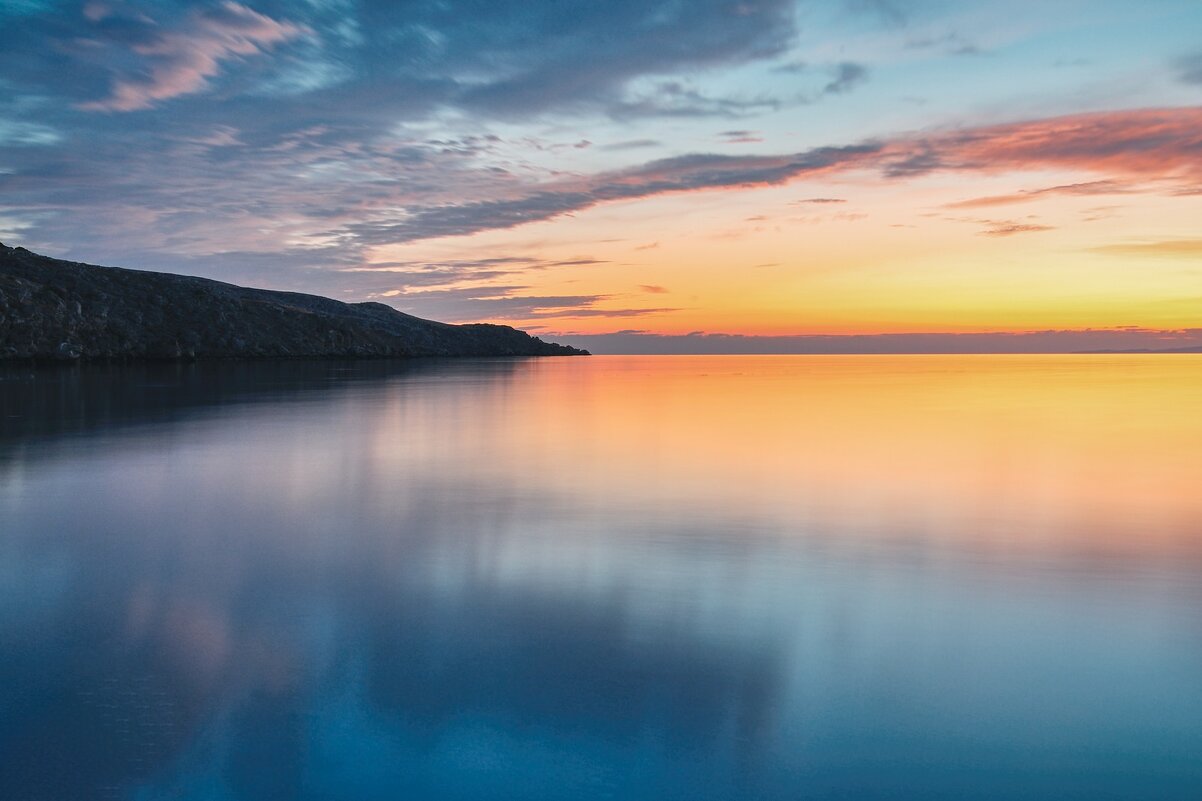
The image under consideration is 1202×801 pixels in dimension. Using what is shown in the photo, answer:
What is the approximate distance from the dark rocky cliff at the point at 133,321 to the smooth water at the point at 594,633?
89.2m

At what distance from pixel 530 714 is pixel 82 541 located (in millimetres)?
9346

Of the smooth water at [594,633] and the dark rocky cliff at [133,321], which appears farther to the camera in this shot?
the dark rocky cliff at [133,321]

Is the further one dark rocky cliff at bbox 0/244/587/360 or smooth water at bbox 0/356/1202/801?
dark rocky cliff at bbox 0/244/587/360

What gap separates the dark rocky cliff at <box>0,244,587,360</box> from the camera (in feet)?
301

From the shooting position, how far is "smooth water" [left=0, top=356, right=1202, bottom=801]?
5.49 metres

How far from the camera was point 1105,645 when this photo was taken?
26.0 feet

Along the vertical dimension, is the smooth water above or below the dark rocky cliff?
below

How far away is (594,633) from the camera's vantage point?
8031 mm

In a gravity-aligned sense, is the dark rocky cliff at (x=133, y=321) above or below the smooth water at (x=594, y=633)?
above

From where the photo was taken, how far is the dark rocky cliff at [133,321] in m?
91.8

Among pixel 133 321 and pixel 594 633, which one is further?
pixel 133 321

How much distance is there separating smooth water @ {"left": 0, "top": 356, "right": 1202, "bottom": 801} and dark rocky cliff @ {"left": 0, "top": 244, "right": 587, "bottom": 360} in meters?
89.2

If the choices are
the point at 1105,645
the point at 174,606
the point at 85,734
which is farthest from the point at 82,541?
the point at 1105,645

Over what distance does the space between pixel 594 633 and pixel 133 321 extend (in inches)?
5121
